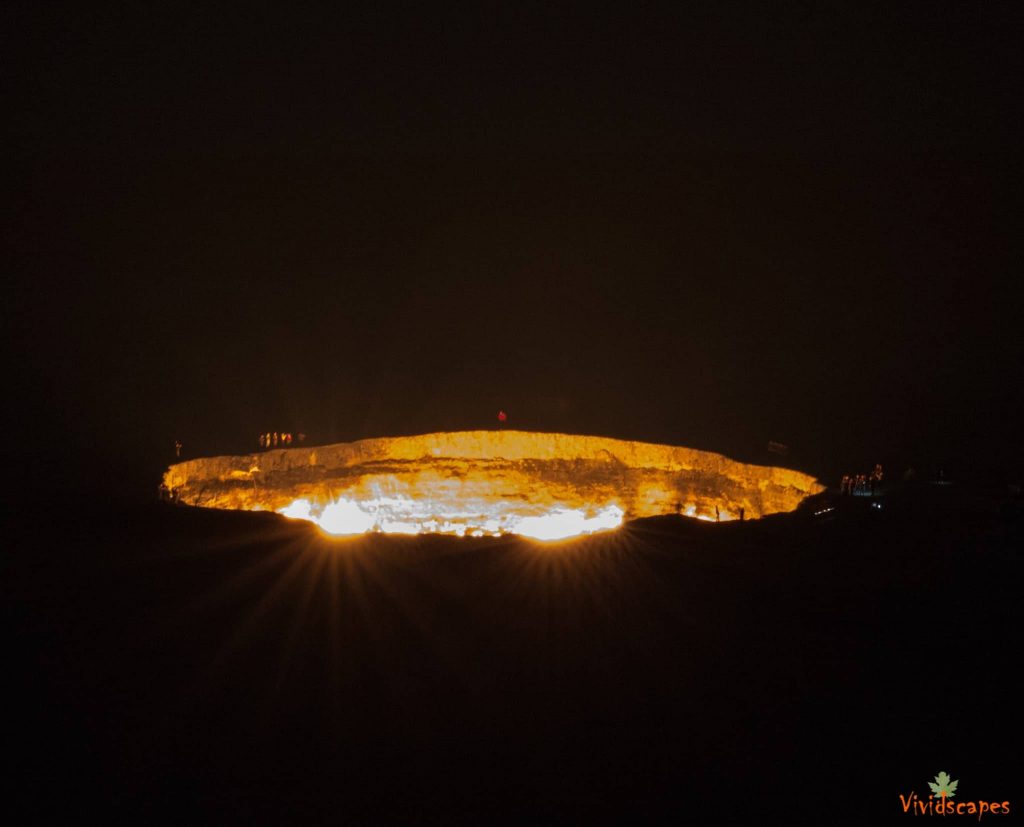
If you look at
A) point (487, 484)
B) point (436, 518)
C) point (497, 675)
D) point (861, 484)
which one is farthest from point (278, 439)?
point (861, 484)

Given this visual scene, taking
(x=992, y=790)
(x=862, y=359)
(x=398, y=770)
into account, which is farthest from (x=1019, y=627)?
(x=862, y=359)

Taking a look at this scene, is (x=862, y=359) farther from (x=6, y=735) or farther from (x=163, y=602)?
(x=6, y=735)

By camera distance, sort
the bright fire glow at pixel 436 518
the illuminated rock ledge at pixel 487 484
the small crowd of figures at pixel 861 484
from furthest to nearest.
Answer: the illuminated rock ledge at pixel 487 484
the bright fire glow at pixel 436 518
the small crowd of figures at pixel 861 484

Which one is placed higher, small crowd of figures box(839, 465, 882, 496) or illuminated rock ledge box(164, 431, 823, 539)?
illuminated rock ledge box(164, 431, 823, 539)

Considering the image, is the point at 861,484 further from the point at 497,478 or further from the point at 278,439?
the point at 278,439

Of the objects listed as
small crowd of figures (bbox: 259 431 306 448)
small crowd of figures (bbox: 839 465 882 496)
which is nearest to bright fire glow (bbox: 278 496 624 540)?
small crowd of figures (bbox: 259 431 306 448)

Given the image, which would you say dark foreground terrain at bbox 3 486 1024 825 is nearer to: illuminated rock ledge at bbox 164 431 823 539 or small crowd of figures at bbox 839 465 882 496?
small crowd of figures at bbox 839 465 882 496

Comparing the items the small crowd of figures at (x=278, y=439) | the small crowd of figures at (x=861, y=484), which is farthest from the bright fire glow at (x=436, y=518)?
the small crowd of figures at (x=861, y=484)

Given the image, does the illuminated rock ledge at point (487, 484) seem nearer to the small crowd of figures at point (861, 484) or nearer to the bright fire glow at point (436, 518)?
the bright fire glow at point (436, 518)
